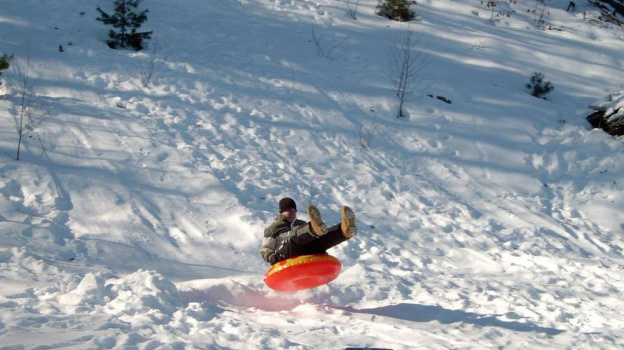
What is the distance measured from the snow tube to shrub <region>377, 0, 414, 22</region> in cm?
928

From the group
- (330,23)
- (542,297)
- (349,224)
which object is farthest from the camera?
(330,23)

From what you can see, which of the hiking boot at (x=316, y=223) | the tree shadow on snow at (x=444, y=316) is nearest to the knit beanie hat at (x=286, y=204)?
the hiking boot at (x=316, y=223)

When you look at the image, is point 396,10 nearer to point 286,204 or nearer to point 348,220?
point 286,204

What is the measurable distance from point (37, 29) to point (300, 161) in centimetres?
567

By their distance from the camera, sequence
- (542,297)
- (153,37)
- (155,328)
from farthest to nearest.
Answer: (153,37), (542,297), (155,328)

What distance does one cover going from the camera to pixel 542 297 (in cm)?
625

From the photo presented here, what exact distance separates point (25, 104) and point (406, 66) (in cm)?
666

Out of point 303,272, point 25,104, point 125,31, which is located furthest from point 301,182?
point 125,31

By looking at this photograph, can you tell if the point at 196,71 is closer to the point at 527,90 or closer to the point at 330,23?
the point at 330,23

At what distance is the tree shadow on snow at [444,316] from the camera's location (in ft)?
17.7

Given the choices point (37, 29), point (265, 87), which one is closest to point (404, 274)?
point (265, 87)

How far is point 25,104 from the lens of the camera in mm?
8875

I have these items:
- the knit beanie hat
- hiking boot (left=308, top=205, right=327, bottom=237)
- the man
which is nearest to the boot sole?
the man

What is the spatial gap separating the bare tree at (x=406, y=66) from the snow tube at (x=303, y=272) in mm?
5283
